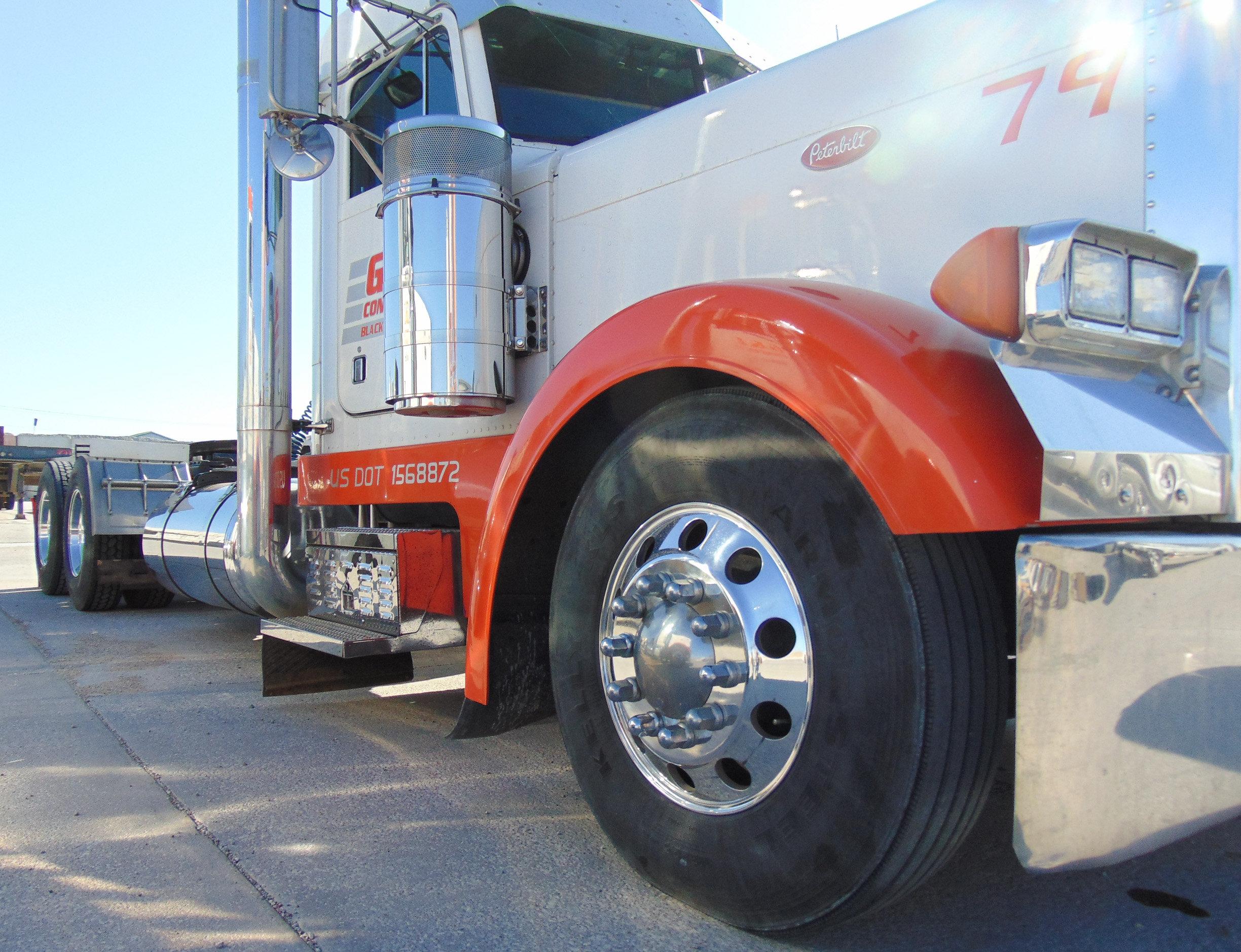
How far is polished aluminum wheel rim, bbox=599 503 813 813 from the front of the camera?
1695 mm

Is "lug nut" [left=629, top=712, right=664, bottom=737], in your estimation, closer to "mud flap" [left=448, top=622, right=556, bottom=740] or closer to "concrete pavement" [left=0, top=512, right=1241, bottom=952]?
"concrete pavement" [left=0, top=512, right=1241, bottom=952]

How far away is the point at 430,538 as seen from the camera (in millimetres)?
3082

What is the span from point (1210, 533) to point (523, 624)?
1.46 metres

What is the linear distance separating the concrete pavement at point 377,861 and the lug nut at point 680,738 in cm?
36

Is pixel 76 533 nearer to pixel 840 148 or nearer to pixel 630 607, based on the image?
pixel 630 607

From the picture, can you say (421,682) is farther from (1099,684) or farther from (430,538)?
(1099,684)

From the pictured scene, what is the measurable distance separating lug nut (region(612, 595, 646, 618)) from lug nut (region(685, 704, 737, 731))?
23 centimetres

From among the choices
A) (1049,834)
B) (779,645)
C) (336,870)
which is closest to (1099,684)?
(1049,834)

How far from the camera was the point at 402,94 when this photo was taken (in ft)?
11.2

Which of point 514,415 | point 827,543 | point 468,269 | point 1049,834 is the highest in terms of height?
point 468,269

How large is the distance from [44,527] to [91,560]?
173cm

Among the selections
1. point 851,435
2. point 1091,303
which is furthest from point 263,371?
point 1091,303

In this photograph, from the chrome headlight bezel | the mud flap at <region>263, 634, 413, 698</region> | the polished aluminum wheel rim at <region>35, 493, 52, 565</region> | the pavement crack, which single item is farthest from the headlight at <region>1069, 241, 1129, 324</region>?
the polished aluminum wheel rim at <region>35, 493, 52, 565</region>

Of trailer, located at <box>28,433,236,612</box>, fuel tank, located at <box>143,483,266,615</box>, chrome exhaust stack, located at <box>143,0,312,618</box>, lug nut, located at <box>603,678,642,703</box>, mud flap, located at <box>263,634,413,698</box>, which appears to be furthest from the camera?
trailer, located at <box>28,433,236,612</box>
